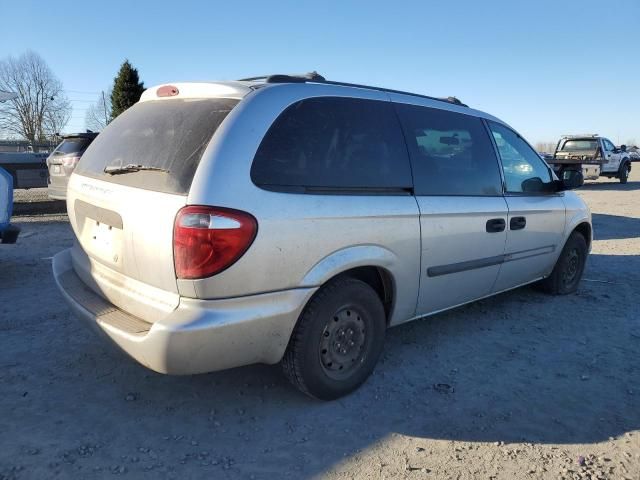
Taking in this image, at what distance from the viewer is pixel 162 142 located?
2652mm

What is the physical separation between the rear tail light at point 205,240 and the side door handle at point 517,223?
2502mm

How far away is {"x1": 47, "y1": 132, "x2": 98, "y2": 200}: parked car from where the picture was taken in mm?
9391

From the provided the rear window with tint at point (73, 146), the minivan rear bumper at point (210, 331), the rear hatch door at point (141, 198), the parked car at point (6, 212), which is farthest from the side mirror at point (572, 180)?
the rear window with tint at point (73, 146)

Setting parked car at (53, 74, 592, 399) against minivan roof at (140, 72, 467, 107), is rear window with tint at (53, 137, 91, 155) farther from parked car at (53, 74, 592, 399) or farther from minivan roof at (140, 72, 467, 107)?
minivan roof at (140, 72, 467, 107)

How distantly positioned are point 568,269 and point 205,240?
419 cm

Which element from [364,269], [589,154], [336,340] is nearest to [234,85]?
[364,269]

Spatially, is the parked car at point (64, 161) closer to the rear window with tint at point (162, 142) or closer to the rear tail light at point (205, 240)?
the rear window with tint at point (162, 142)

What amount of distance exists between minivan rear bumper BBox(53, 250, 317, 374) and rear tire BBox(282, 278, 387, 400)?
11 cm

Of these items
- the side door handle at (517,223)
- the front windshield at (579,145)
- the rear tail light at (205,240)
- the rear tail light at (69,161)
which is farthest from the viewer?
the front windshield at (579,145)

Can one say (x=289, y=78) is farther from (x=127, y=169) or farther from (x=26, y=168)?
(x=26, y=168)

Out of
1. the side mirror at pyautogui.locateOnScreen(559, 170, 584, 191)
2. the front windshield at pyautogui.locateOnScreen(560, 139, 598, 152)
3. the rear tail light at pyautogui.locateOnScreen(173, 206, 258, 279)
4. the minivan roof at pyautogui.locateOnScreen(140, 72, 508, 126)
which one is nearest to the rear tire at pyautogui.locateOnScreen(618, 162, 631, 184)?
the front windshield at pyautogui.locateOnScreen(560, 139, 598, 152)

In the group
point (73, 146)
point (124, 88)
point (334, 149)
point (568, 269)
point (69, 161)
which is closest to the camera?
point (334, 149)

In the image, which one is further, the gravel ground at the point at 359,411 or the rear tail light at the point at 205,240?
the gravel ground at the point at 359,411

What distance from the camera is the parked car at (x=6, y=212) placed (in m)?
5.00
